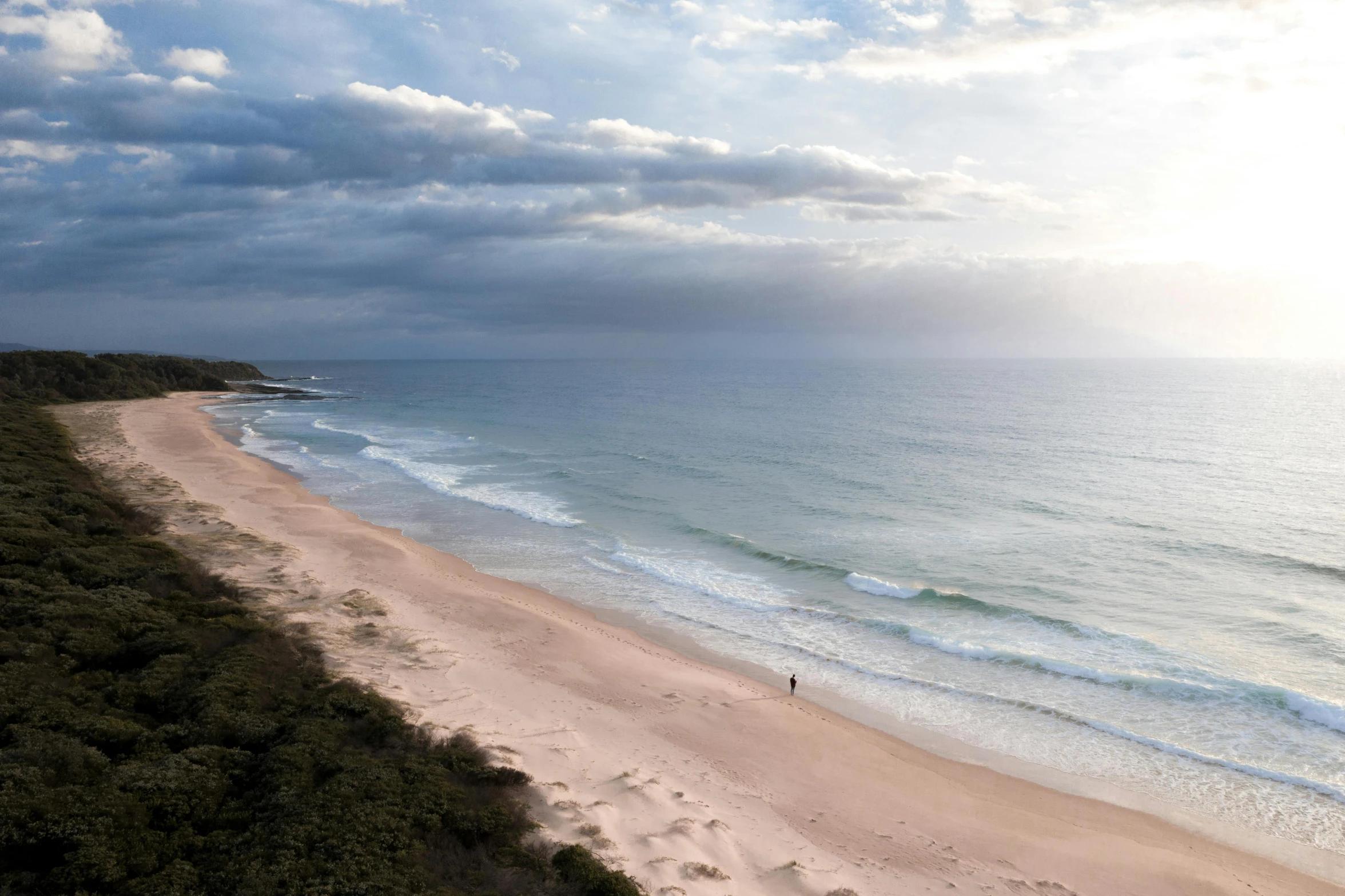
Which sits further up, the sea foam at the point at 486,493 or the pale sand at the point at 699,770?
the sea foam at the point at 486,493

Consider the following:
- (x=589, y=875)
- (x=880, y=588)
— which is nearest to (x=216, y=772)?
(x=589, y=875)

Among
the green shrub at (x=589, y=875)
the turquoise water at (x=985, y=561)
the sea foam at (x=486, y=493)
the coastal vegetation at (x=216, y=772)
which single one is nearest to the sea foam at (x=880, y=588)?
the turquoise water at (x=985, y=561)

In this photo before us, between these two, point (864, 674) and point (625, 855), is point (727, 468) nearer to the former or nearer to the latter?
point (864, 674)

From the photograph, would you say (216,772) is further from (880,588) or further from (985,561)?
(985,561)

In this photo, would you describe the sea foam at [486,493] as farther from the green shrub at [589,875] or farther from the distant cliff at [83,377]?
the distant cliff at [83,377]

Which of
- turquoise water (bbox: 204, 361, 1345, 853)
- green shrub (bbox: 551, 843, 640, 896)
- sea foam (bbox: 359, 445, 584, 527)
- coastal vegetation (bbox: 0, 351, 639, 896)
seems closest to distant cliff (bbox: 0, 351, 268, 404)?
turquoise water (bbox: 204, 361, 1345, 853)

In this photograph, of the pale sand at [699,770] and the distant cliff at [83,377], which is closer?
the pale sand at [699,770]

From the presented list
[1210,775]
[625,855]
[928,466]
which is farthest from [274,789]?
[928,466]
